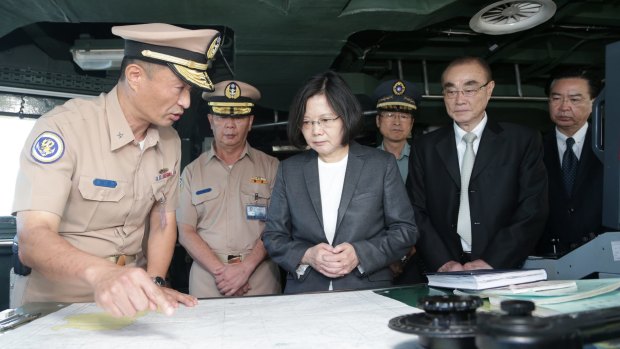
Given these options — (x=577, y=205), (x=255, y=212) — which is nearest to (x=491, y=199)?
(x=577, y=205)

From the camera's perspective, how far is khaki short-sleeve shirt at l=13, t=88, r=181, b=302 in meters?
1.81

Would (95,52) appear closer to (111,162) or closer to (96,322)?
(111,162)

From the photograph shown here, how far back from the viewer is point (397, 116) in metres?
3.79

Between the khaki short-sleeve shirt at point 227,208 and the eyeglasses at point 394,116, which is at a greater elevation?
the eyeglasses at point 394,116

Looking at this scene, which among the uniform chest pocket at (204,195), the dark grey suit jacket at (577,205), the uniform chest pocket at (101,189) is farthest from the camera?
the uniform chest pocket at (204,195)

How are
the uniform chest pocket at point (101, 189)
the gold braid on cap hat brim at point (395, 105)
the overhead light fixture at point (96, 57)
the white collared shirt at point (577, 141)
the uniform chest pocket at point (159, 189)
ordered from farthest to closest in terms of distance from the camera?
the overhead light fixture at point (96, 57), the gold braid on cap hat brim at point (395, 105), the white collared shirt at point (577, 141), the uniform chest pocket at point (159, 189), the uniform chest pocket at point (101, 189)

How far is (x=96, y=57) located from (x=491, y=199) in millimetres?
3499

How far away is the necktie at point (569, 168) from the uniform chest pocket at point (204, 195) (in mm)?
2098

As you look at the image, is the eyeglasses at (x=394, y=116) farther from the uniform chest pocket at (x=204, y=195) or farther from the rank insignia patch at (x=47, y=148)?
the rank insignia patch at (x=47, y=148)

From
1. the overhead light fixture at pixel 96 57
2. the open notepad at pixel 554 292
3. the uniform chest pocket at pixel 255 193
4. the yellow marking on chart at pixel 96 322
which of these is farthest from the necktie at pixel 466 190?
the overhead light fixture at pixel 96 57

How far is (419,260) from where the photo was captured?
3.15 m

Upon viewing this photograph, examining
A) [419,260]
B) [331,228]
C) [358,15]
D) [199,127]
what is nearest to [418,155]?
[419,260]

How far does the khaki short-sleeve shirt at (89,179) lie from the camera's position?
1807 millimetres

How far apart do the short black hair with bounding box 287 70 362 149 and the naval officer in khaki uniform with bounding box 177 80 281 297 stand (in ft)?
3.69
